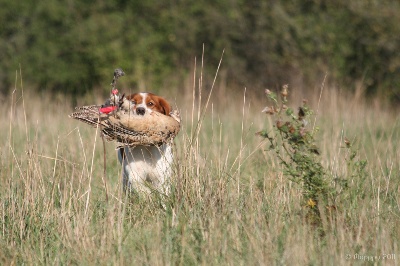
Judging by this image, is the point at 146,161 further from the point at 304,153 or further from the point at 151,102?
the point at 304,153

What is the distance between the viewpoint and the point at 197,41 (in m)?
17.0

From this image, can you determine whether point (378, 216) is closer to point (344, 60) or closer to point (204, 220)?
point (204, 220)

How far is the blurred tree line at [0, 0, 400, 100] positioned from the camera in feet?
51.8

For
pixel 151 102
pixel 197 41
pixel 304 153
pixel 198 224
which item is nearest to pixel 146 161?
pixel 151 102

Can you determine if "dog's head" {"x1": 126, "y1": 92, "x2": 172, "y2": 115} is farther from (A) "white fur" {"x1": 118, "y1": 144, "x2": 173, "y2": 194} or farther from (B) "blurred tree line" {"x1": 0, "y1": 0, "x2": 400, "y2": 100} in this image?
(B) "blurred tree line" {"x1": 0, "y1": 0, "x2": 400, "y2": 100}

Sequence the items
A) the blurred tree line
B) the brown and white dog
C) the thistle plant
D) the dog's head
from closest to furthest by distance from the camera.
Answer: the thistle plant
the brown and white dog
the dog's head
the blurred tree line

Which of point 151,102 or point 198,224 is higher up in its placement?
point 151,102

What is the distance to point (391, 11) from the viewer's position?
15422mm

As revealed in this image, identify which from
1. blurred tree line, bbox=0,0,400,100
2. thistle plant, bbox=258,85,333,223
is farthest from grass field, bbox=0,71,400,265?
blurred tree line, bbox=0,0,400,100

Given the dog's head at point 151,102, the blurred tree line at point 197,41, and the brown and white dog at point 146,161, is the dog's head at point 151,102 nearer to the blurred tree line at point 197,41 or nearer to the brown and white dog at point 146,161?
the brown and white dog at point 146,161

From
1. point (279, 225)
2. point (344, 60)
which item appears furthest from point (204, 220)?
point (344, 60)

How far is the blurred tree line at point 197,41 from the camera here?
1578 centimetres

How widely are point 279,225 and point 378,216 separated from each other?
0.63 m

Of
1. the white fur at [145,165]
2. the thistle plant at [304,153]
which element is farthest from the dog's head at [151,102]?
the thistle plant at [304,153]
